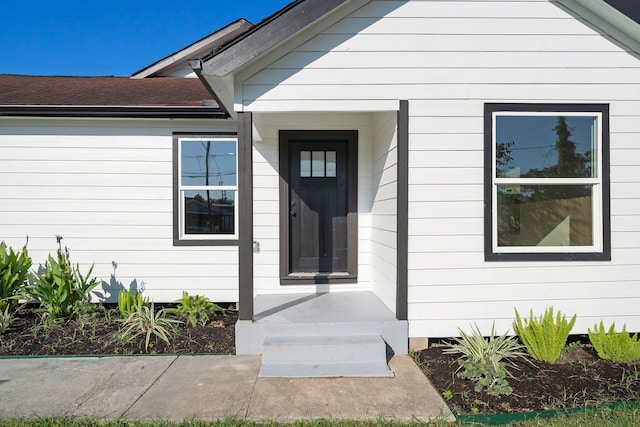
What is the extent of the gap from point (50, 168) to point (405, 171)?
480 centimetres

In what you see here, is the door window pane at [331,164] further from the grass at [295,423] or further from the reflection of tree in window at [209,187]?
the grass at [295,423]

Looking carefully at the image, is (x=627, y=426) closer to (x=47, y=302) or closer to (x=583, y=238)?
(x=583, y=238)

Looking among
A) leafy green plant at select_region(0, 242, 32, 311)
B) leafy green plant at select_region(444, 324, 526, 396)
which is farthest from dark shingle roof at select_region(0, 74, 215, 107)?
leafy green plant at select_region(444, 324, 526, 396)

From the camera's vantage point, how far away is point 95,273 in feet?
17.2

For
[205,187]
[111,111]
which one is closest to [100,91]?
[111,111]

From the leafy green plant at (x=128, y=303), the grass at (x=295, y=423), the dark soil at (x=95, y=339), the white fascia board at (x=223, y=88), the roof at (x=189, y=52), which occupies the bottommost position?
the grass at (x=295, y=423)

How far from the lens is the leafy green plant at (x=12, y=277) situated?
4.40m

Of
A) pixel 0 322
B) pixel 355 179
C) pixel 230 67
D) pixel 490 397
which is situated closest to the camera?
pixel 490 397

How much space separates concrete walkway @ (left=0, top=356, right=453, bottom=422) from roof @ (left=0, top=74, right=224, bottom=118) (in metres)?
2.85

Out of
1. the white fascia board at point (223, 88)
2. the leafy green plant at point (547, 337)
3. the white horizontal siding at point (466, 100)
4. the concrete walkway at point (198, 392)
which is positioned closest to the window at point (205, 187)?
the white fascia board at point (223, 88)

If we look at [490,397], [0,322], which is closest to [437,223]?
[490,397]

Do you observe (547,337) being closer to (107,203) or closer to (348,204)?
(348,204)

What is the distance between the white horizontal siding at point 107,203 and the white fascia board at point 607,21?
4.27 metres

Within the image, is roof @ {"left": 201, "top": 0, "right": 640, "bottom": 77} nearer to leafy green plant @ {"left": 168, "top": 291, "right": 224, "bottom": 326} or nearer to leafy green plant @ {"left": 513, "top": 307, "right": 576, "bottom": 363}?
leafy green plant @ {"left": 168, "top": 291, "right": 224, "bottom": 326}
